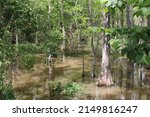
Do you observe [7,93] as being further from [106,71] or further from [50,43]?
[106,71]

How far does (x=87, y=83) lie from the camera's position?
1678 centimetres

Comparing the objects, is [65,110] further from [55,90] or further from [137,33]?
[55,90]

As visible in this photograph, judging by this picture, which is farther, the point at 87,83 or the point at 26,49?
the point at 87,83

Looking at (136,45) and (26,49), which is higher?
(136,45)

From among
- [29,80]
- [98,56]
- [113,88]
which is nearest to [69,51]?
[98,56]

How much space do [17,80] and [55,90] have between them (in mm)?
4104

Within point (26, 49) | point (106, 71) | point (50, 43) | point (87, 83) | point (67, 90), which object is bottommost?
point (87, 83)

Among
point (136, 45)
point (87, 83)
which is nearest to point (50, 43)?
point (87, 83)

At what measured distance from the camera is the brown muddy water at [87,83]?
14.1 metres

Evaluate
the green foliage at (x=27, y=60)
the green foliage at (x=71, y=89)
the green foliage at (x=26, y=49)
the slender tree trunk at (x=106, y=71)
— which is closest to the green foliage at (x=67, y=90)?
the green foliage at (x=71, y=89)

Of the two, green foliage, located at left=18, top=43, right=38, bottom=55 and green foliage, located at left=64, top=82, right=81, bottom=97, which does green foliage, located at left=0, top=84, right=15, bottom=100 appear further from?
green foliage, located at left=18, top=43, right=38, bottom=55

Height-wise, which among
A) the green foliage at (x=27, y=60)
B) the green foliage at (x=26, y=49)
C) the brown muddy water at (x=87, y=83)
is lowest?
the brown muddy water at (x=87, y=83)

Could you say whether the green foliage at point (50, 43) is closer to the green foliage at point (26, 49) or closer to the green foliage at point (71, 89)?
the green foliage at point (26, 49)

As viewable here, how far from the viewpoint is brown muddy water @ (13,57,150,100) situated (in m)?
14.1
